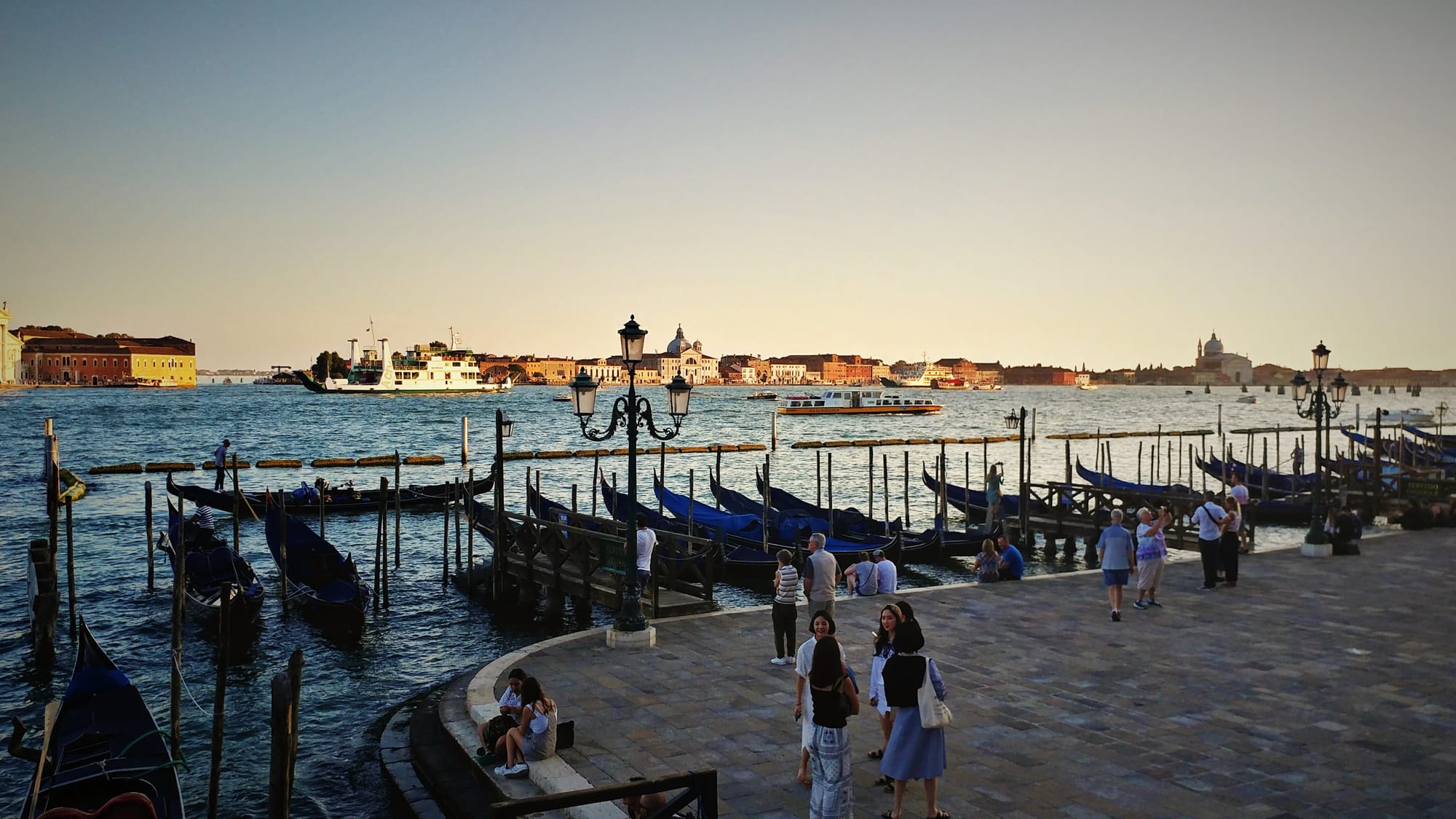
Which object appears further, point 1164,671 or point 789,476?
point 789,476

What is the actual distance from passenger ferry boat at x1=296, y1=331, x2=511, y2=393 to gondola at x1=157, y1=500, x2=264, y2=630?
103 meters

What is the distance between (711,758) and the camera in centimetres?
614

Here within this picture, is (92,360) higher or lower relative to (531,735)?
higher

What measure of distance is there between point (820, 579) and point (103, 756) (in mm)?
5568

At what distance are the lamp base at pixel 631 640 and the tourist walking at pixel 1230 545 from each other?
6962 millimetres

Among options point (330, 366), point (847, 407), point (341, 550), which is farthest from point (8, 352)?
point (341, 550)

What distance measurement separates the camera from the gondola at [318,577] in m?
13.5

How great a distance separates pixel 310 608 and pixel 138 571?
646cm

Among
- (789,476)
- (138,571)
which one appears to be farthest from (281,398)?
(138,571)

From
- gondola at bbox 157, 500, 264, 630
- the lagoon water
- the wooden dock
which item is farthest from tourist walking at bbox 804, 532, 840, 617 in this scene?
gondola at bbox 157, 500, 264, 630

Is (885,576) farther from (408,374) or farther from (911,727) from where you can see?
(408,374)

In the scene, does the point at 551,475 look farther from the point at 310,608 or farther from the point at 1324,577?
the point at 1324,577

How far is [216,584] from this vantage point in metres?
14.6

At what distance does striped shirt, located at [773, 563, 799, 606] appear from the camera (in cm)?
815
